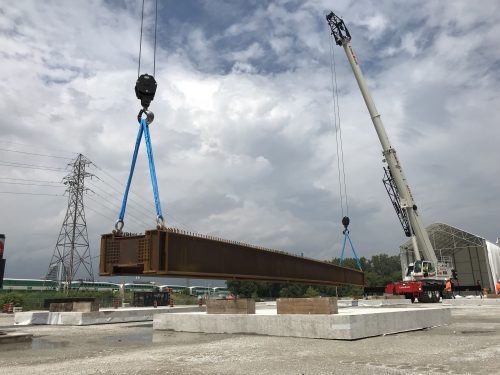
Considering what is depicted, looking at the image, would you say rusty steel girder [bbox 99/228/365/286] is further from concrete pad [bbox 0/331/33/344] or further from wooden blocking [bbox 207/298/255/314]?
concrete pad [bbox 0/331/33/344]

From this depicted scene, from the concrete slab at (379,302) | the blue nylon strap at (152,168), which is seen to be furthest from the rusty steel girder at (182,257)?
the concrete slab at (379,302)

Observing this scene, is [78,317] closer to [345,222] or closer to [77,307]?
[77,307]

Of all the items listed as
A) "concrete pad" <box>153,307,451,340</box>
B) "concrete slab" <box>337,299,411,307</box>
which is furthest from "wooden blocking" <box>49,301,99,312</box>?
"concrete slab" <box>337,299,411,307</box>

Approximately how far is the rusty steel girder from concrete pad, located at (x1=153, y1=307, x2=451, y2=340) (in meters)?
2.31

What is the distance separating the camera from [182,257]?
1861 centimetres

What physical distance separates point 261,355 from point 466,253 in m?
67.4

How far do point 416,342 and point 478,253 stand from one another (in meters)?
61.4

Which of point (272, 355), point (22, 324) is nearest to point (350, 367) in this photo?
point (272, 355)

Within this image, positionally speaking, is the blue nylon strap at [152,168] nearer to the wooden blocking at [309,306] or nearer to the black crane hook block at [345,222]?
the wooden blocking at [309,306]

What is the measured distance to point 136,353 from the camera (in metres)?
11.5

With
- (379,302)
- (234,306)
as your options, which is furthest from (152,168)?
(379,302)

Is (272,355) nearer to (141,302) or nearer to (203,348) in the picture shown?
(203,348)

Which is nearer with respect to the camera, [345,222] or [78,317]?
[78,317]

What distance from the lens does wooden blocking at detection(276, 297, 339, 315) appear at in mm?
14289
